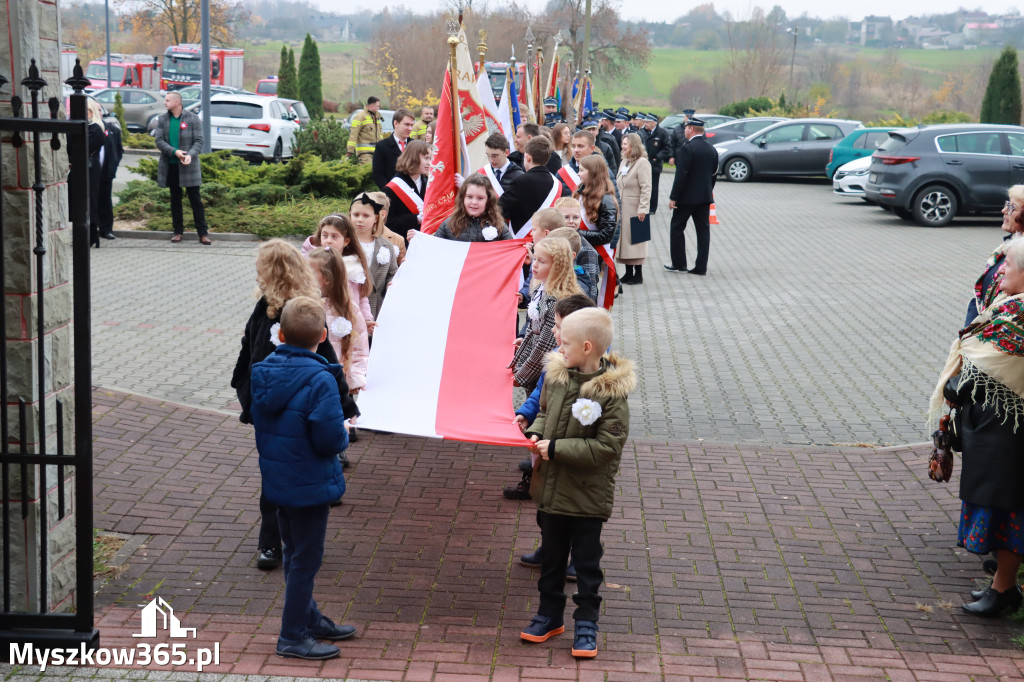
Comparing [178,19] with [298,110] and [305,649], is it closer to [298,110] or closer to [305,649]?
[298,110]

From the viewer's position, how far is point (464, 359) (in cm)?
621

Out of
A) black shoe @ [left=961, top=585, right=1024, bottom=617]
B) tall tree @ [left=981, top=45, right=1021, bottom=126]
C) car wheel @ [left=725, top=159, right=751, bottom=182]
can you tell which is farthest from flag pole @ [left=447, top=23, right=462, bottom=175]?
tall tree @ [left=981, top=45, right=1021, bottom=126]

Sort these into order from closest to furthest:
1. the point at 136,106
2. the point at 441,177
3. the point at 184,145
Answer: the point at 441,177 < the point at 184,145 < the point at 136,106

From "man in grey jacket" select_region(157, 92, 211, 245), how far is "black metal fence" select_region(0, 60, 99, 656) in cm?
1039

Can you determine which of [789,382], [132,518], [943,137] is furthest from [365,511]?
[943,137]

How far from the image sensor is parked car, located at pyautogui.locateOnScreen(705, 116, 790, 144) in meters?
33.1

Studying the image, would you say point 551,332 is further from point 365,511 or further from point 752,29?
point 752,29

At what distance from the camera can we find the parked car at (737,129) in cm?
3312

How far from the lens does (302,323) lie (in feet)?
14.6

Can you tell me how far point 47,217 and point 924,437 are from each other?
6.36 metres

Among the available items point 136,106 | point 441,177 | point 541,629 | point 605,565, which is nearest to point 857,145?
point 441,177

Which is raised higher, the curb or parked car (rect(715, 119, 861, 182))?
parked car (rect(715, 119, 861, 182))

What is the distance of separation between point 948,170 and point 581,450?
17.0 m

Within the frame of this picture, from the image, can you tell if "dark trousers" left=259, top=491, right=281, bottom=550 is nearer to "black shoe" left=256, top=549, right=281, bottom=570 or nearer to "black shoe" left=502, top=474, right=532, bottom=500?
"black shoe" left=256, top=549, right=281, bottom=570
